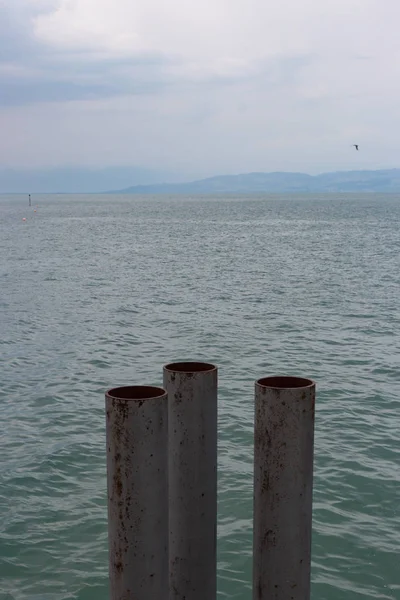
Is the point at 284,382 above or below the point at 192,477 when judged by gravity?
above

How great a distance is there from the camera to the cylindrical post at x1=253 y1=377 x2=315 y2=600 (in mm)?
5281

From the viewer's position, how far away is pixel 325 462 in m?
12.8

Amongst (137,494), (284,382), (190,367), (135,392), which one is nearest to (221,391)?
(190,367)

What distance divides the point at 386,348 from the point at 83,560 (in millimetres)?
13981

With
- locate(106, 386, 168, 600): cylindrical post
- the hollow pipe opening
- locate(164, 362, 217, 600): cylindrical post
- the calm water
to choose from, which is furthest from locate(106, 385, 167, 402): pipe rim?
the calm water

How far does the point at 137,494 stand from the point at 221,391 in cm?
1212

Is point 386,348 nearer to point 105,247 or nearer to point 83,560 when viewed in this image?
point 83,560

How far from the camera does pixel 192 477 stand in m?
6.00

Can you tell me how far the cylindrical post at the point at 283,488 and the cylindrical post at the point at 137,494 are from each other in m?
0.74

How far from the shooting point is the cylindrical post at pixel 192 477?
19.3 feet

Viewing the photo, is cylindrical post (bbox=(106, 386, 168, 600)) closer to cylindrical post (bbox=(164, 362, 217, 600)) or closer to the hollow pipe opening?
the hollow pipe opening

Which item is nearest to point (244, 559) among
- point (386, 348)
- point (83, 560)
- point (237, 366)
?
point (83, 560)

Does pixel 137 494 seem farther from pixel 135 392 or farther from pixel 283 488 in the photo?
pixel 283 488

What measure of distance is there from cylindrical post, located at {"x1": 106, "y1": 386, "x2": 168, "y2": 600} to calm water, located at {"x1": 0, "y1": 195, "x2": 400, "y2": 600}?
13.7 ft
